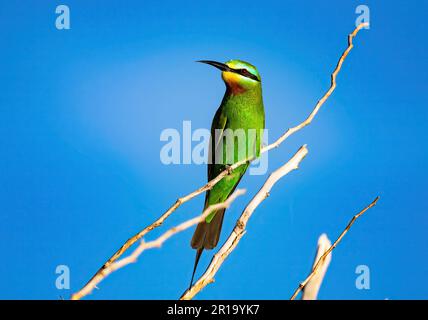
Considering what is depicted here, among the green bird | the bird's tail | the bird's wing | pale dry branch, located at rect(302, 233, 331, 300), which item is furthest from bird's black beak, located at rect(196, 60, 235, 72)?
pale dry branch, located at rect(302, 233, 331, 300)

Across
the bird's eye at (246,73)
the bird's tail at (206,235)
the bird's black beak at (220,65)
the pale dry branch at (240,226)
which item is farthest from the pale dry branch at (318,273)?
the bird's eye at (246,73)

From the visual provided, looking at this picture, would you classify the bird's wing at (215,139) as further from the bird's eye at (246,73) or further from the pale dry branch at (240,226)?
the pale dry branch at (240,226)

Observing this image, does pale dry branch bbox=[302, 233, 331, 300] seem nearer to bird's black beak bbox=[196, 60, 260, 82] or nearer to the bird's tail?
the bird's tail

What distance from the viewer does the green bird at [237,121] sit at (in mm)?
2865

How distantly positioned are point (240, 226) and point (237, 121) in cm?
153

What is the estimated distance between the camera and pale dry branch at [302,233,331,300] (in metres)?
1.09

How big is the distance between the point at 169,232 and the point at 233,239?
0.64 metres

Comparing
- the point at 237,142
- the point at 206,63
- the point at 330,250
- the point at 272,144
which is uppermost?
the point at 206,63

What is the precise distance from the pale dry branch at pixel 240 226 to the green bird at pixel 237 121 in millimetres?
1035

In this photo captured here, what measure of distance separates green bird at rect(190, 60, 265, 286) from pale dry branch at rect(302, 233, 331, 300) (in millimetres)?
1508
